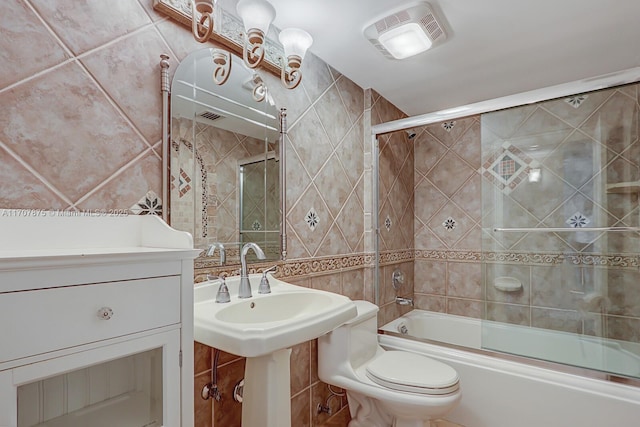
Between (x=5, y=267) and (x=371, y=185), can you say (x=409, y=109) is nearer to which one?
(x=371, y=185)

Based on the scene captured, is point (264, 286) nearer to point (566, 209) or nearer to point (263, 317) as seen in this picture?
point (263, 317)

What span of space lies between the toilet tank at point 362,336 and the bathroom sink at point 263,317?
0.39m

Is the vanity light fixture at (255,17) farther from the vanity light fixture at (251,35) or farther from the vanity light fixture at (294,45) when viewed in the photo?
the vanity light fixture at (294,45)

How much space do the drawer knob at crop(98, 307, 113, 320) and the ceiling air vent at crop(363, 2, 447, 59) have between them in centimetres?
158

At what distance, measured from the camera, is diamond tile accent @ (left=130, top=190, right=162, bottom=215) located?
1.09 meters

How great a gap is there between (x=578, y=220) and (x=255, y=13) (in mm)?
1882

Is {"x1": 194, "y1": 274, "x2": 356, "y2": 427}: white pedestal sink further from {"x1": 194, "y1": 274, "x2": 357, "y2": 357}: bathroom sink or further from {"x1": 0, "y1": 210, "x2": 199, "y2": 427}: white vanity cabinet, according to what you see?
{"x1": 0, "y1": 210, "x2": 199, "y2": 427}: white vanity cabinet

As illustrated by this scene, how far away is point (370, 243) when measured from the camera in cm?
228

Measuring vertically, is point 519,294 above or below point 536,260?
below

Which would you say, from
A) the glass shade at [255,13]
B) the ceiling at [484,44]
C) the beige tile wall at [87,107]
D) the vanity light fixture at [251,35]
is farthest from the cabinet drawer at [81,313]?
the ceiling at [484,44]

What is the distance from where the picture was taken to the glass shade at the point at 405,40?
5.29ft

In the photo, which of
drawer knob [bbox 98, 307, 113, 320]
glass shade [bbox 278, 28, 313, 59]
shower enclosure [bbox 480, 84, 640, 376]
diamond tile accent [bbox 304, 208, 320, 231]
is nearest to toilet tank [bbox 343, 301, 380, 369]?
diamond tile accent [bbox 304, 208, 320, 231]

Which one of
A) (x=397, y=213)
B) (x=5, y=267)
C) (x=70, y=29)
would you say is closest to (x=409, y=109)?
(x=397, y=213)

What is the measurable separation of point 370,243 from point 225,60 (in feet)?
4.71
